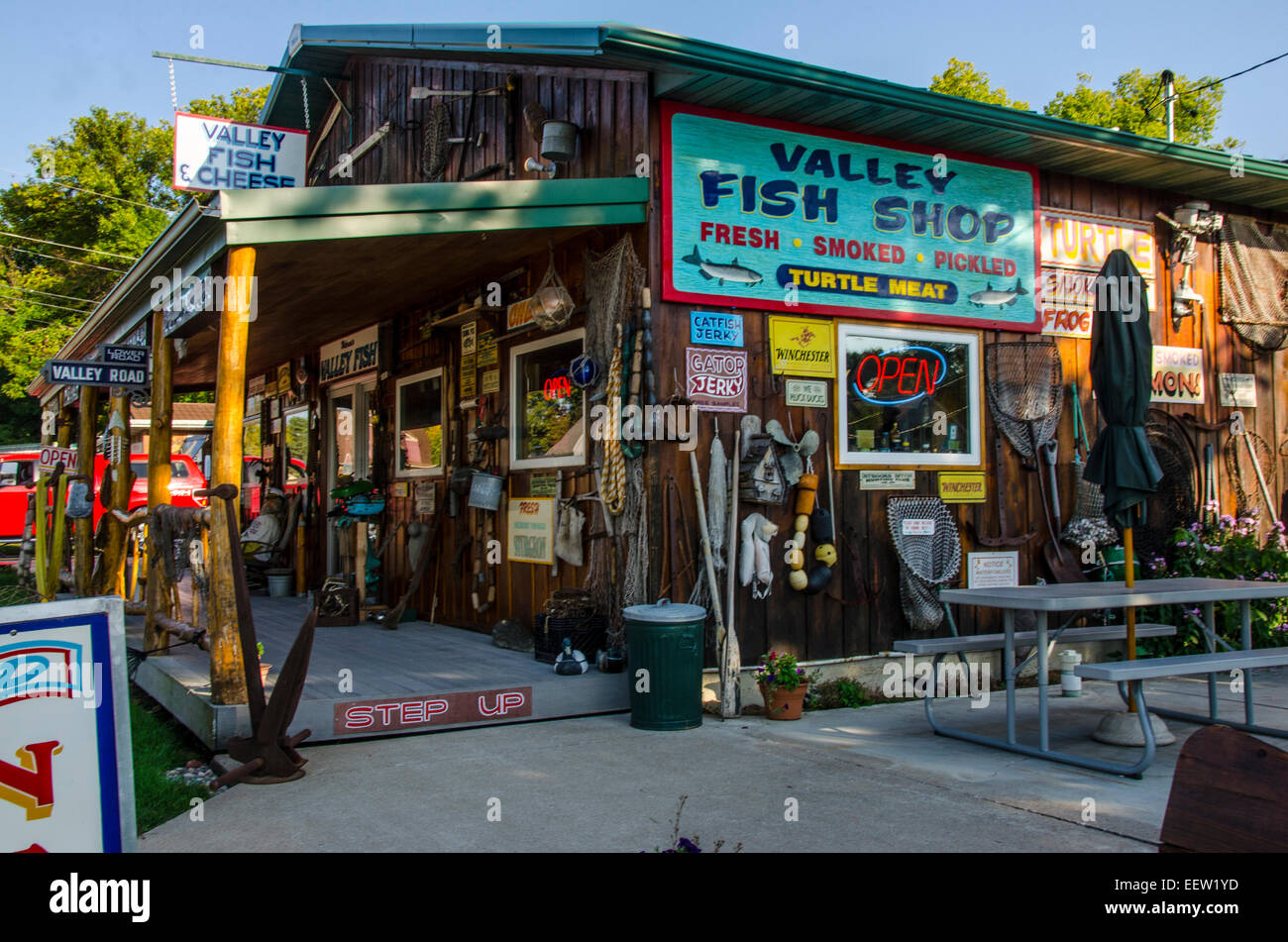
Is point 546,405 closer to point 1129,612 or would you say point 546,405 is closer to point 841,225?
point 841,225

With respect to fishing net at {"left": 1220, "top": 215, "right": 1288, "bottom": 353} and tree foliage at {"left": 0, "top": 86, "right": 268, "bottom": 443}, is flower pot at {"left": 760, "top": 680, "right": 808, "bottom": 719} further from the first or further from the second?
tree foliage at {"left": 0, "top": 86, "right": 268, "bottom": 443}

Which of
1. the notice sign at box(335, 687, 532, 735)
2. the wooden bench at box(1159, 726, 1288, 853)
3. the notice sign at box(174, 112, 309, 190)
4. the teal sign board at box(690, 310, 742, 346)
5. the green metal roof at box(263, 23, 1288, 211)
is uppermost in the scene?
the notice sign at box(174, 112, 309, 190)

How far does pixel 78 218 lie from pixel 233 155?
2796 cm

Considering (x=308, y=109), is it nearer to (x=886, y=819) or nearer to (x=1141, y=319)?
(x=1141, y=319)

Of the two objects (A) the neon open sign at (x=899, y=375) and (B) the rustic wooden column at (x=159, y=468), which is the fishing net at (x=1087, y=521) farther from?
(B) the rustic wooden column at (x=159, y=468)

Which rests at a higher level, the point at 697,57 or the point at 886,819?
the point at 697,57

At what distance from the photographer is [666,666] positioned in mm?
6207

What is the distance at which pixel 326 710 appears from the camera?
5859 millimetres

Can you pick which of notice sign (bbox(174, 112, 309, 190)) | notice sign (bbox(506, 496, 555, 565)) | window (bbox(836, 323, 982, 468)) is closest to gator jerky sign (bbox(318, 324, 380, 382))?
notice sign (bbox(174, 112, 309, 190))

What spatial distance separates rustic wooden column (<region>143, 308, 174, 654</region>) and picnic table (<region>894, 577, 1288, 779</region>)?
5462 mm

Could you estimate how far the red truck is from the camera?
1805 cm

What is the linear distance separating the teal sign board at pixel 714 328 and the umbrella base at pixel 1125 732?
132 inches
